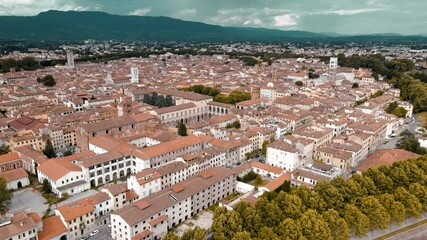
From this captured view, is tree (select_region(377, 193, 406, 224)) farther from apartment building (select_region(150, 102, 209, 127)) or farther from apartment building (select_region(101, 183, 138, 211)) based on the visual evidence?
apartment building (select_region(150, 102, 209, 127))

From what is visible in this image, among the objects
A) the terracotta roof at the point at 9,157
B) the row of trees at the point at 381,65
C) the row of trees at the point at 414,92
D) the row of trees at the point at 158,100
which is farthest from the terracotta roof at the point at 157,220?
the row of trees at the point at 381,65

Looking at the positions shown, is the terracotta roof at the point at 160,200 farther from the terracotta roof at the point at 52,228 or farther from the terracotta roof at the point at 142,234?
the terracotta roof at the point at 52,228

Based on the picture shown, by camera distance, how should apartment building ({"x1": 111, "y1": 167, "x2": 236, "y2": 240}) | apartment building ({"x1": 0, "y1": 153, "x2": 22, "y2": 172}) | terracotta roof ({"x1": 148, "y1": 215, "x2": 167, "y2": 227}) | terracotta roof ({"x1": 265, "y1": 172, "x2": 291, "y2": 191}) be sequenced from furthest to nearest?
apartment building ({"x1": 0, "y1": 153, "x2": 22, "y2": 172})
terracotta roof ({"x1": 265, "y1": 172, "x2": 291, "y2": 191})
terracotta roof ({"x1": 148, "y1": 215, "x2": 167, "y2": 227})
apartment building ({"x1": 111, "y1": 167, "x2": 236, "y2": 240})

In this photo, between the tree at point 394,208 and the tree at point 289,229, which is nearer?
the tree at point 289,229

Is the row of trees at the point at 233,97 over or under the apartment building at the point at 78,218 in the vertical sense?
over

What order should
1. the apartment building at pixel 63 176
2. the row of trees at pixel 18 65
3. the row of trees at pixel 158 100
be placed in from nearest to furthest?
the apartment building at pixel 63 176 → the row of trees at pixel 158 100 → the row of trees at pixel 18 65

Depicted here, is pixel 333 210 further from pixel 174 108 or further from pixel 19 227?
pixel 174 108

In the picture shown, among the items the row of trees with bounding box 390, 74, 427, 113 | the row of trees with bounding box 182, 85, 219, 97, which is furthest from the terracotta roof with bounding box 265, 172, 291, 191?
the row of trees with bounding box 390, 74, 427, 113
